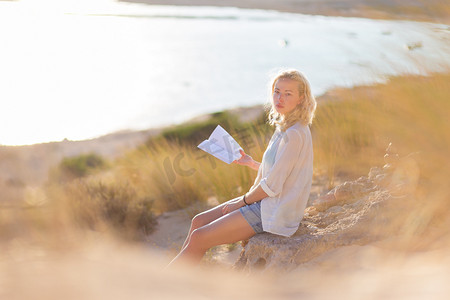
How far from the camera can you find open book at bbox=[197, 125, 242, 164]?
2977 millimetres

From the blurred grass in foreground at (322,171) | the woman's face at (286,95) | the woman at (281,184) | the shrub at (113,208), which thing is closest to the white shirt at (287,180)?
the woman at (281,184)

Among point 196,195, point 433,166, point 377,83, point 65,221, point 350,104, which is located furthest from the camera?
point 196,195

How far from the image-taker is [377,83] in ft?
13.1

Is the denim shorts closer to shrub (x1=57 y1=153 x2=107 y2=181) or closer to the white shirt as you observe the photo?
the white shirt

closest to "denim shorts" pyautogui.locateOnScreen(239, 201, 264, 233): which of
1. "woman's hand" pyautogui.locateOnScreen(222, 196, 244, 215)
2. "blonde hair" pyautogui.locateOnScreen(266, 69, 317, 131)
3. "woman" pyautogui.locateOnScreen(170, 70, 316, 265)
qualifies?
"woman" pyautogui.locateOnScreen(170, 70, 316, 265)

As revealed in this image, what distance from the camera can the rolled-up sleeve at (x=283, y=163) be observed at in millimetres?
2857

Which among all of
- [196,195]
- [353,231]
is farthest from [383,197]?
[196,195]

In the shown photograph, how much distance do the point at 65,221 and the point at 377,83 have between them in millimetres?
2738

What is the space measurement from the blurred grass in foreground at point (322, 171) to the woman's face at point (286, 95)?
647 mm

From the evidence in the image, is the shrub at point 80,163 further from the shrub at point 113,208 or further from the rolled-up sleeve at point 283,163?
the rolled-up sleeve at point 283,163

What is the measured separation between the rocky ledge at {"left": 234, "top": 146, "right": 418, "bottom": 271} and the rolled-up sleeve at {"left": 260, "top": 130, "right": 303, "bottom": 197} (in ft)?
0.95

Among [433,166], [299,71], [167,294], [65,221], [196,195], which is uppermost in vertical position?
[299,71]

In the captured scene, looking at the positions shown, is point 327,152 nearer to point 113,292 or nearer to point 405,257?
point 405,257

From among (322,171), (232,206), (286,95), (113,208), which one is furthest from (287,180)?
(113,208)
